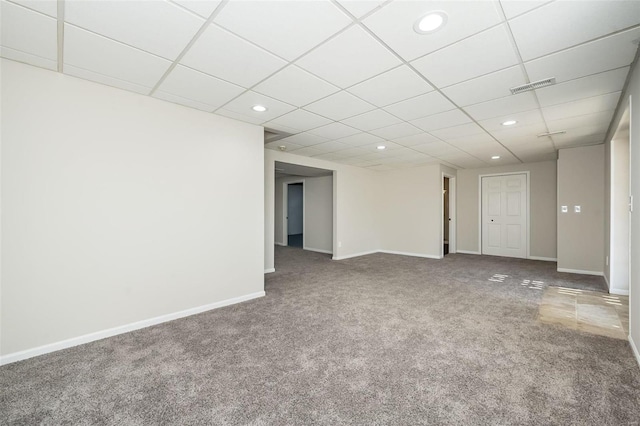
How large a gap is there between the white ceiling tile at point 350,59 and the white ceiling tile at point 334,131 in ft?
4.36

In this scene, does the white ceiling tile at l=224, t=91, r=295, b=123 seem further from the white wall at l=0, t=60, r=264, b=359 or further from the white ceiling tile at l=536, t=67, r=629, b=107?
the white ceiling tile at l=536, t=67, r=629, b=107

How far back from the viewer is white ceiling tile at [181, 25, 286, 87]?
197cm

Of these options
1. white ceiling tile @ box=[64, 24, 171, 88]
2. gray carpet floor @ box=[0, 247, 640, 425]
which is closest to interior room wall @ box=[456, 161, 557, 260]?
gray carpet floor @ box=[0, 247, 640, 425]

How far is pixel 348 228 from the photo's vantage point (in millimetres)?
7168

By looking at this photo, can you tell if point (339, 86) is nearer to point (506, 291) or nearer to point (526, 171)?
point (506, 291)

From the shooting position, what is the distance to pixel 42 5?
167 cm

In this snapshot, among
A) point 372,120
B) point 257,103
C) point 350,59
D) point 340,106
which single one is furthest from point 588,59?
point 257,103

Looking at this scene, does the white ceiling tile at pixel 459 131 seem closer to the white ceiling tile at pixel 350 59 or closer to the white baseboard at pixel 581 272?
the white ceiling tile at pixel 350 59

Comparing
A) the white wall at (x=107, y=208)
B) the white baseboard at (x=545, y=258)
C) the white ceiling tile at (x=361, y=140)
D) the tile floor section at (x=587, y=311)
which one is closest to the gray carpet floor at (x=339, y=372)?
the tile floor section at (x=587, y=311)

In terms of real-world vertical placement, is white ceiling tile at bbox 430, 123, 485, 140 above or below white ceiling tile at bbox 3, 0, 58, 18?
below

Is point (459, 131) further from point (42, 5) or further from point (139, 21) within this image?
point (42, 5)

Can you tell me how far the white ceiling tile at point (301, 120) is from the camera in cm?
348

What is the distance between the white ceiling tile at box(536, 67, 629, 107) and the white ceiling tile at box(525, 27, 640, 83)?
0.13 metres

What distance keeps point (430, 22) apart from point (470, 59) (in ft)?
2.16
